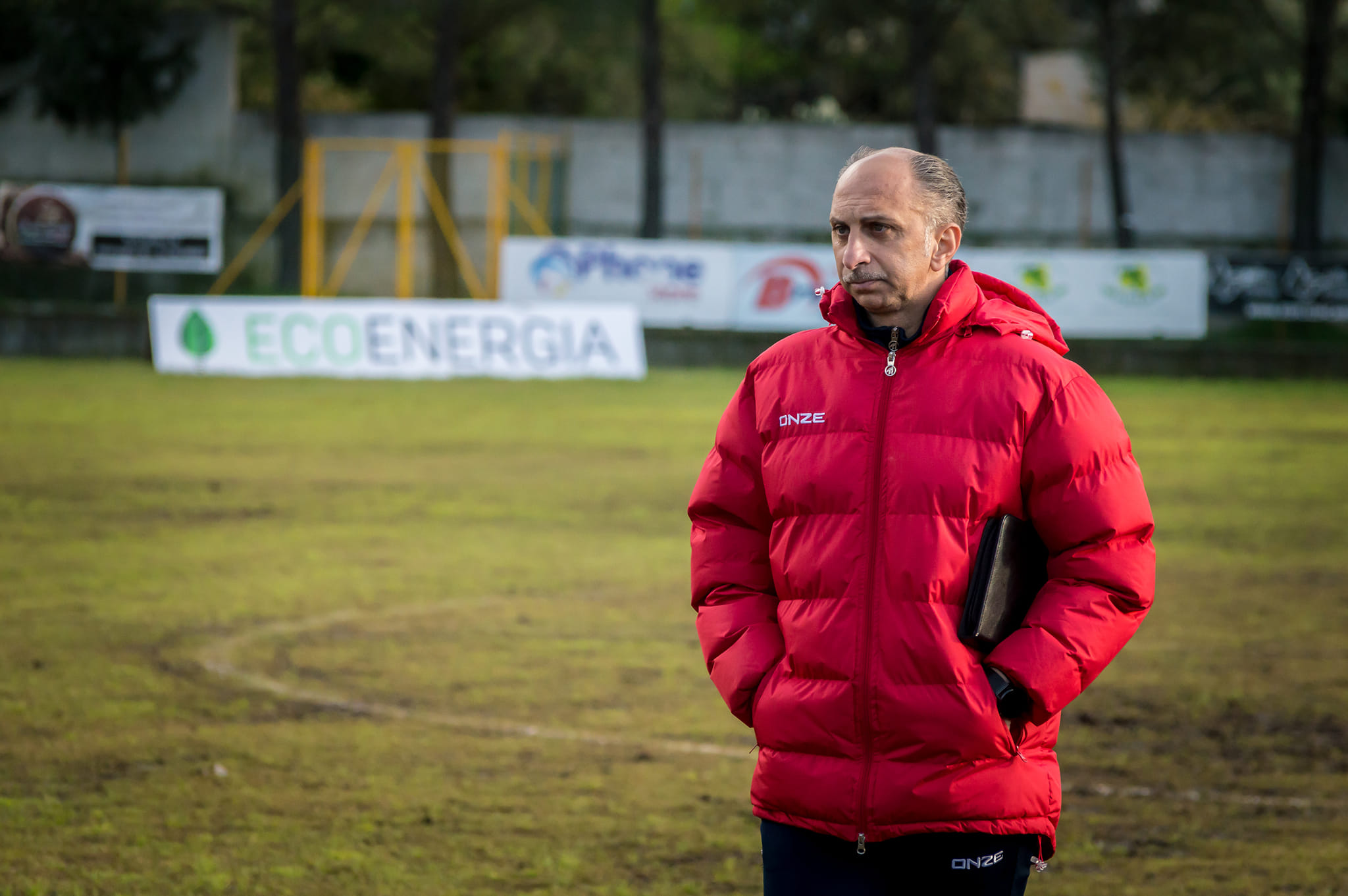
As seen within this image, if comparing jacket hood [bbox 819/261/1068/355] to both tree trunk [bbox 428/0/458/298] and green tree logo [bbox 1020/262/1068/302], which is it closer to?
green tree logo [bbox 1020/262/1068/302]

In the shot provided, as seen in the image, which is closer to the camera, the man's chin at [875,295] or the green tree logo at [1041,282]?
the man's chin at [875,295]

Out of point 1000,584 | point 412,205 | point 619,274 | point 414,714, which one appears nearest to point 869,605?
point 1000,584

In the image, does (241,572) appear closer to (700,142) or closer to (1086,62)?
(700,142)

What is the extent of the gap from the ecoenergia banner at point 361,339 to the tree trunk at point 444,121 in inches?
362

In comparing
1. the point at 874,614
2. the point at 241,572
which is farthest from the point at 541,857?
the point at 241,572

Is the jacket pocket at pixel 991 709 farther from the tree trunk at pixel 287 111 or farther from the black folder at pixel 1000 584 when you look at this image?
the tree trunk at pixel 287 111

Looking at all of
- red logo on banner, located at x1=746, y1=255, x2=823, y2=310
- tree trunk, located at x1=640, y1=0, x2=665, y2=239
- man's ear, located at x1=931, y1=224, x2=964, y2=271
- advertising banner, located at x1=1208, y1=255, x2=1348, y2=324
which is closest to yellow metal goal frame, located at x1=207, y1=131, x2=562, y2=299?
tree trunk, located at x1=640, y1=0, x2=665, y2=239

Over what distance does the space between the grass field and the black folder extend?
2.39 metres

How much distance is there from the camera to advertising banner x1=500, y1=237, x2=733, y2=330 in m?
28.8

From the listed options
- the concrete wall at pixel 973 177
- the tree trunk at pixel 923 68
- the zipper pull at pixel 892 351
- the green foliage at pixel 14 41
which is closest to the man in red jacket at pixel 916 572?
the zipper pull at pixel 892 351

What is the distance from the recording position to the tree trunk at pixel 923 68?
38.1 meters

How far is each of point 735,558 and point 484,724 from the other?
4.04m

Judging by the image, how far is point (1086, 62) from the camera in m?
45.1

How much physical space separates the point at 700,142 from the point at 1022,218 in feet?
23.5
